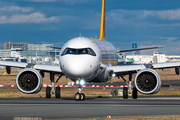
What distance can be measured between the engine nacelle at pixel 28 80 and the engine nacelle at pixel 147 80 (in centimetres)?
769

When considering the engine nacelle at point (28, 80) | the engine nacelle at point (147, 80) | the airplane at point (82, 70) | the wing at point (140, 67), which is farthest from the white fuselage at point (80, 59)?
the wing at point (140, 67)

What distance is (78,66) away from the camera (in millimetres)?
27078

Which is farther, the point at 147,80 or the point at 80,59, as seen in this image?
the point at 147,80

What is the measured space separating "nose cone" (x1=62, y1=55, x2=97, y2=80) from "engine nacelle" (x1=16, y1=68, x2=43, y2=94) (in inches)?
129

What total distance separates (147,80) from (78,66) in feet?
19.9

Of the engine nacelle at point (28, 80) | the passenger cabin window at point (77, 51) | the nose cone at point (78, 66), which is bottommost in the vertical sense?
the engine nacelle at point (28, 80)

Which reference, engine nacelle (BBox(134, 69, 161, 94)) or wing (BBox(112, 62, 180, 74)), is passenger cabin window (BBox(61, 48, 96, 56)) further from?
wing (BBox(112, 62, 180, 74))

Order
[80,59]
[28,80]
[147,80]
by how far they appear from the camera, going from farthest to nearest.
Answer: [28,80]
[147,80]
[80,59]

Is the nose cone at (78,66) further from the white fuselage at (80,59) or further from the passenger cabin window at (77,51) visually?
the passenger cabin window at (77,51)

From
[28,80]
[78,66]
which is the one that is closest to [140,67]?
[78,66]

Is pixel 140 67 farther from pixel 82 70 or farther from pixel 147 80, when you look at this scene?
pixel 82 70

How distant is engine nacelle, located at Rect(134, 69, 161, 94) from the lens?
29234 mm

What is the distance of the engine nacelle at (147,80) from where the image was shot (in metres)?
29.2

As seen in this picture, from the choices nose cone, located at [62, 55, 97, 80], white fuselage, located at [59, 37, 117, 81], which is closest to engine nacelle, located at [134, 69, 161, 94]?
white fuselage, located at [59, 37, 117, 81]
